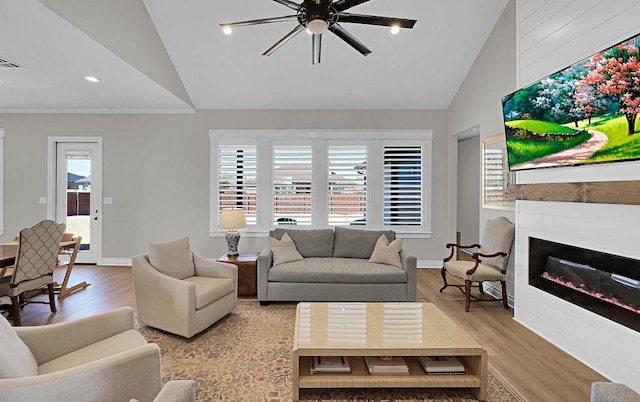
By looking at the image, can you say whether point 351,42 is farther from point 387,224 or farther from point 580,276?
point 387,224

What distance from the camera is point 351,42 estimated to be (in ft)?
9.84

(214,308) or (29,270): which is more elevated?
(29,270)

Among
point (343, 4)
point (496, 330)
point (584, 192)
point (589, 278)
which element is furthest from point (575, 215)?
point (343, 4)

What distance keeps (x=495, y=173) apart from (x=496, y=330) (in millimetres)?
2160

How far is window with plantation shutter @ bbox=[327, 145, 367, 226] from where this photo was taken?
19.9 ft

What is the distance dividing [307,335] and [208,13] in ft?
13.6

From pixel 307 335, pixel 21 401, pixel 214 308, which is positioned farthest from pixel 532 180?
pixel 21 401

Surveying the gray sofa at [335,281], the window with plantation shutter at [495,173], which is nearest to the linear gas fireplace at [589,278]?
the window with plantation shutter at [495,173]

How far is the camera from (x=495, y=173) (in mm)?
4609

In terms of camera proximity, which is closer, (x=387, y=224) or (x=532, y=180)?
(x=532, y=180)

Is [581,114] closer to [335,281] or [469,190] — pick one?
[335,281]

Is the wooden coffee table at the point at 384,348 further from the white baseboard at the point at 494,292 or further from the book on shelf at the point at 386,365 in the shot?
the white baseboard at the point at 494,292

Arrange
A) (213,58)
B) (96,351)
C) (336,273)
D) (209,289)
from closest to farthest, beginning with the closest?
(96,351)
(209,289)
(336,273)
(213,58)

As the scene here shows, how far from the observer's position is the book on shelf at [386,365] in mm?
2299
